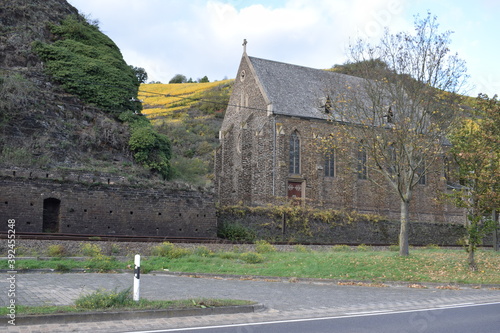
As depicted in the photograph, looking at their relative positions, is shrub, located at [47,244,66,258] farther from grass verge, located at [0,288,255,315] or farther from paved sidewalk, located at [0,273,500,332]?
grass verge, located at [0,288,255,315]

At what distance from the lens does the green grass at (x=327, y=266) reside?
55.0 ft

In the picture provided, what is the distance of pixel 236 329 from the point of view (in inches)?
337

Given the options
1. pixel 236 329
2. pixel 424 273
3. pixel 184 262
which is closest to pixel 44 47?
pixel 184 262

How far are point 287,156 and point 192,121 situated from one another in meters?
41.3

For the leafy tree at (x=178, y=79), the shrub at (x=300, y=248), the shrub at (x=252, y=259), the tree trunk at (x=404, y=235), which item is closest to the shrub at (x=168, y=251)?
the shrub at (x=252, y=259)

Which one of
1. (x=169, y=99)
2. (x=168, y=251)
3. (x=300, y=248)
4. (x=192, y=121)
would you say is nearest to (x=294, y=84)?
(x=300, y=248)

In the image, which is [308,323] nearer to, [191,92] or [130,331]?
[130,331]

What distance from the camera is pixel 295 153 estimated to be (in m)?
40.4

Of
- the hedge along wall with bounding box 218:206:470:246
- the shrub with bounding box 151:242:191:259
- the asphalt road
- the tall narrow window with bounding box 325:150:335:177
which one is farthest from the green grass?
the tall narrow window with bounding box 325:150:335:177

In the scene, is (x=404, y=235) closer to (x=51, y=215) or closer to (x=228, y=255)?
(x=228, y=255)

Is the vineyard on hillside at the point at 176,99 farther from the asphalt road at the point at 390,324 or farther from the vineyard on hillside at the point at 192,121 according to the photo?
the asphalt road at the point at 390,324

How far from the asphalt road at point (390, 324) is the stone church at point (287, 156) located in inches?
1062

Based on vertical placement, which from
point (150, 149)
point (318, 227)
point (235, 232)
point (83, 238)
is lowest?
point (235, 232)

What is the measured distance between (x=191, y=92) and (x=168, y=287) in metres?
88.8
